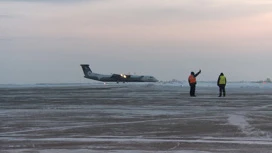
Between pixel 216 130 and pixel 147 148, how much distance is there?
3.24 meters

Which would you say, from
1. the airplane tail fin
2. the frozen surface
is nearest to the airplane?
the airplane tail fin

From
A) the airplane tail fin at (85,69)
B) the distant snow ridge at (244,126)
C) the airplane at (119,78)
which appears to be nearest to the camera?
the distant snow ridge at (244,126)

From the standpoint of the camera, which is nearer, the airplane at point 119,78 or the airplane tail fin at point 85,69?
the airplane at point 119,78

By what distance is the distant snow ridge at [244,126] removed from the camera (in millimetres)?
11180

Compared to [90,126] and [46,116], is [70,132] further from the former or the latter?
[46,116]

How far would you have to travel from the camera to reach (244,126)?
42.5 ft

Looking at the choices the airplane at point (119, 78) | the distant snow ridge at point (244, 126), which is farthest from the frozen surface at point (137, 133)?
the airplane at point (119, 78)

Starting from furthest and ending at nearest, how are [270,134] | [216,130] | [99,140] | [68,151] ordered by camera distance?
[216,130]
[270,134]
[99,140]
[68,151]

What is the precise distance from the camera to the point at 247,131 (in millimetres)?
11820

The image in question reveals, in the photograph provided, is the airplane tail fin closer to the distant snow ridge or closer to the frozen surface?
the frozen surface

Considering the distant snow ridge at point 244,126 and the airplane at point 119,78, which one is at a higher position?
→ the airplane at point 119,78

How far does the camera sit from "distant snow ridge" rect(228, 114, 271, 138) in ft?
36.7

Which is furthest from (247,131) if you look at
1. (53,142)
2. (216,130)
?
(53,142)

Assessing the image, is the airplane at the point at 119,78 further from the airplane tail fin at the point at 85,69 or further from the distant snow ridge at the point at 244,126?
the distant snow ridge at the point at 244,126
